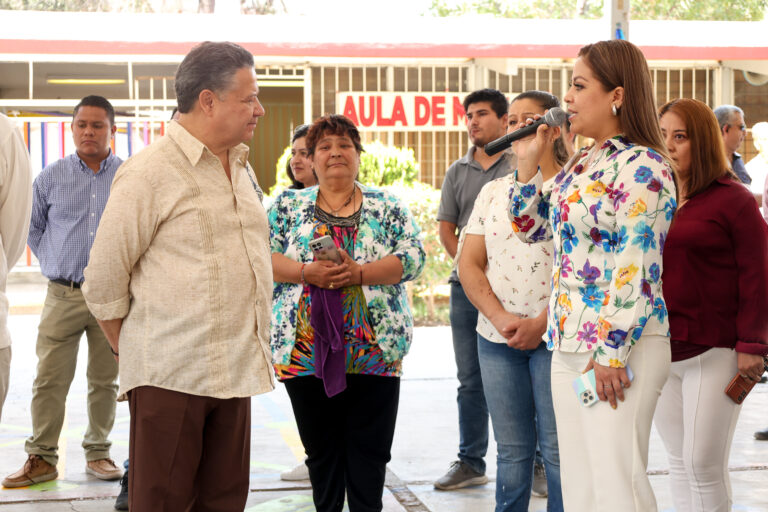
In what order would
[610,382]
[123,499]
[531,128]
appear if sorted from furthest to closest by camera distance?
[123,499] < [531,128] < [610,382]

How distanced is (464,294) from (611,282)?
8.20 feet

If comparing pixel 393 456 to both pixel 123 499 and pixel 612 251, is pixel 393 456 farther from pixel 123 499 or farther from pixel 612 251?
pixel 612 251

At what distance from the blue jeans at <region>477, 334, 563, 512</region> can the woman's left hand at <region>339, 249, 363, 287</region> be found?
663 mm

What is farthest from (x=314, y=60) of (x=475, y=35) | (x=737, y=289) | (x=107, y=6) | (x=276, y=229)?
(x=737, y=289)

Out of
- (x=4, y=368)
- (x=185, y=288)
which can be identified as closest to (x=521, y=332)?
(x=185, y=288)

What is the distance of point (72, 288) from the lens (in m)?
5.53

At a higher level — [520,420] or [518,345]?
[518,345]

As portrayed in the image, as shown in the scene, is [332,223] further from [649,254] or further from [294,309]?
[649,254]

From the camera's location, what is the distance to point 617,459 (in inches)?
116

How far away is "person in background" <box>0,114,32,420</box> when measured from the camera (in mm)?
3635

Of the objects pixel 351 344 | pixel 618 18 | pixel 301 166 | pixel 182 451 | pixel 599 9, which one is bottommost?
pixel 182 451

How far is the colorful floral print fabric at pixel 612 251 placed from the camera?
2.87 m

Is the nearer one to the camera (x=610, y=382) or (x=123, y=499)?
(x=610, y=382)

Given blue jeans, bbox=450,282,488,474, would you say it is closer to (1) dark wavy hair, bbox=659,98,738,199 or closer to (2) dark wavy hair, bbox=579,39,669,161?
(1) dark wavy hair, bbox=659,98,738,199
